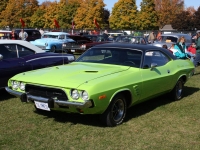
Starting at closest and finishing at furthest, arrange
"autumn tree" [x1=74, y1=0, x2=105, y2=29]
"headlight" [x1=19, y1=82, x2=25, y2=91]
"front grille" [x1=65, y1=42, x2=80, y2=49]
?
"headlight" [x1=19, y1=82, x2=25, y2=91] < "front grille" [x1=65, y1=42, x2=80, y2=49] < "autumn tree" [x1=74, y1=0, x2=105, y2=29]

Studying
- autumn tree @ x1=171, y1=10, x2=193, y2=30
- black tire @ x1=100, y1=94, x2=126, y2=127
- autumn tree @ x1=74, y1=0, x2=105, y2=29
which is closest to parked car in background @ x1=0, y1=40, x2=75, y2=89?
black tire @ x1=100, y1=94, x2=126, y2=127

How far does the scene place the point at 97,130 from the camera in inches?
193

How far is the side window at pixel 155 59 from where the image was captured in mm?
5943

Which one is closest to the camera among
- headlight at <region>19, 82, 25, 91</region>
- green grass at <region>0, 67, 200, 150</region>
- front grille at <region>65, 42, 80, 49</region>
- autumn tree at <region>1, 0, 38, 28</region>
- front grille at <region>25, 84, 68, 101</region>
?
green grass at <region>0, 67, 200, 150</region>

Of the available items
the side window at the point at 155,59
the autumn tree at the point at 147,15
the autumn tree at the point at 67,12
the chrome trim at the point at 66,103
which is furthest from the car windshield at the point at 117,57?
the autumn tree at the point at 67,12

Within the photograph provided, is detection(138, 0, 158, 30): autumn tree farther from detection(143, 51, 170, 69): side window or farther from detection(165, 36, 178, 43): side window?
detection(143, 51, 170, 69): side window

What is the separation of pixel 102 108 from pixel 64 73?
984mm

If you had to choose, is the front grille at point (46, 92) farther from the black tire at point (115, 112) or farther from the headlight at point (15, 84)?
the black tire at point (115, 112)

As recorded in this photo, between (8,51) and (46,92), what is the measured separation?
279cm

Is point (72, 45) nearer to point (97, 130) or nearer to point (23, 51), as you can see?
point (23, 51)

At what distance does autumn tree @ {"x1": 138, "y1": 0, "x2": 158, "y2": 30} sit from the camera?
2231 inches

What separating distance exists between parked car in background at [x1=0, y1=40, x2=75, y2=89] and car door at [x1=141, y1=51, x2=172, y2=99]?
108 inches

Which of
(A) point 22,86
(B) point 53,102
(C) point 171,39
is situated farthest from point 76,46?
(B) point 53,102

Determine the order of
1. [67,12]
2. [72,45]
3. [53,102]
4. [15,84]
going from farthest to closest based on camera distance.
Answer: [67,12], [72,45], [15,84], [53,102]
